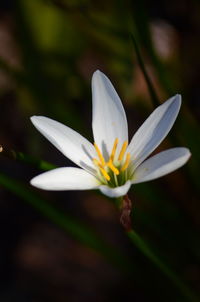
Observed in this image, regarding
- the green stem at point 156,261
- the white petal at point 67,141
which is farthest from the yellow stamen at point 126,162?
the green stem at point 156,261

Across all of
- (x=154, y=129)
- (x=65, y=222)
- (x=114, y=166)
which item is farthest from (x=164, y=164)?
(x=65, y=222)

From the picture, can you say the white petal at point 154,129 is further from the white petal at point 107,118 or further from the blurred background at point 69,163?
the blurred background at point 69,163

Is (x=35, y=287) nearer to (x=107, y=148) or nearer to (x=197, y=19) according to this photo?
(x=107, y=148)

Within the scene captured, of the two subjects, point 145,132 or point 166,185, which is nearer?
point 145,132

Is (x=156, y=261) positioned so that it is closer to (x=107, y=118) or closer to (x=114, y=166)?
(x=114, y=166)

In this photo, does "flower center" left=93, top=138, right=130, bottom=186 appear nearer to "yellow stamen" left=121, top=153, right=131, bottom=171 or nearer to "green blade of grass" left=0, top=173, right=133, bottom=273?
"yellow stamen" left=121, top=153, right=131, bottom=171

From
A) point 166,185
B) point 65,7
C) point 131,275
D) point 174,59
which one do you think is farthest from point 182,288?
point 174,59
